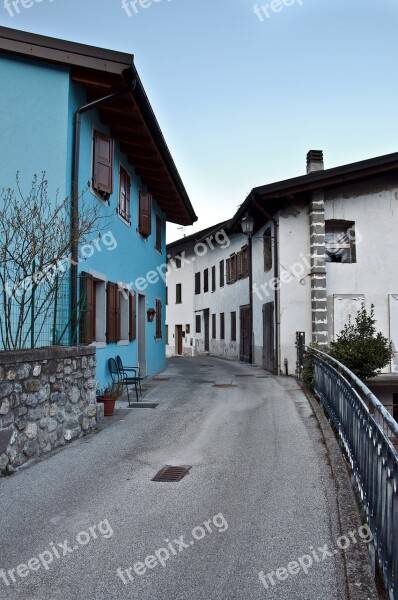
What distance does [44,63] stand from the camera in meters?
8.55

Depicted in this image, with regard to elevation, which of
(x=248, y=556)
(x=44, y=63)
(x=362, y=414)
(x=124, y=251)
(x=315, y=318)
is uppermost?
(x=44, y=63)

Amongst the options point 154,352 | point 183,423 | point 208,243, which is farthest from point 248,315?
point 183,423

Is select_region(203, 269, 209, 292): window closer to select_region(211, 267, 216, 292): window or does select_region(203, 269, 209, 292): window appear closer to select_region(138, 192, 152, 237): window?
select_region(211, 267, 216, 292): window

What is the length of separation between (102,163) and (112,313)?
2772 millimetres

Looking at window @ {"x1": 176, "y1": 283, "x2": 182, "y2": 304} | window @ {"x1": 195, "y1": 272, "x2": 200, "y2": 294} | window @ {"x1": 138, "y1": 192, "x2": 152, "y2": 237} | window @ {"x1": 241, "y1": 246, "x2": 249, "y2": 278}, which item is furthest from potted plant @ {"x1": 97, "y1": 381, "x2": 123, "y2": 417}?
window @ {"x1": 176, "y1": 283, "x2": 182, "y2": 304}

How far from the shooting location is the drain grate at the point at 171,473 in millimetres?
5570

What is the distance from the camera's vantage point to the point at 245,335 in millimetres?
21422

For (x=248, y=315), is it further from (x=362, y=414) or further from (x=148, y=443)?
(x=362, y=414)

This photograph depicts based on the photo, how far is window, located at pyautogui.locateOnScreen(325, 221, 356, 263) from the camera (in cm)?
1525

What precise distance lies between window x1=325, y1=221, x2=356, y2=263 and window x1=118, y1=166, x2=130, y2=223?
19.5ft

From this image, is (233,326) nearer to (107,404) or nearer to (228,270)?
(228,270)

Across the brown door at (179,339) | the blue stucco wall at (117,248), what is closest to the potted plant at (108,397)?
the blue stucco wall at (117,248)

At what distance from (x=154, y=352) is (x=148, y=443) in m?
9.06

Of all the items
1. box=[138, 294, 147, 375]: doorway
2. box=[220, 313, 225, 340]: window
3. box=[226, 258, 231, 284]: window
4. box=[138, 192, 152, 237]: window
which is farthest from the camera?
box=[220, 313, 225, 340]: window
